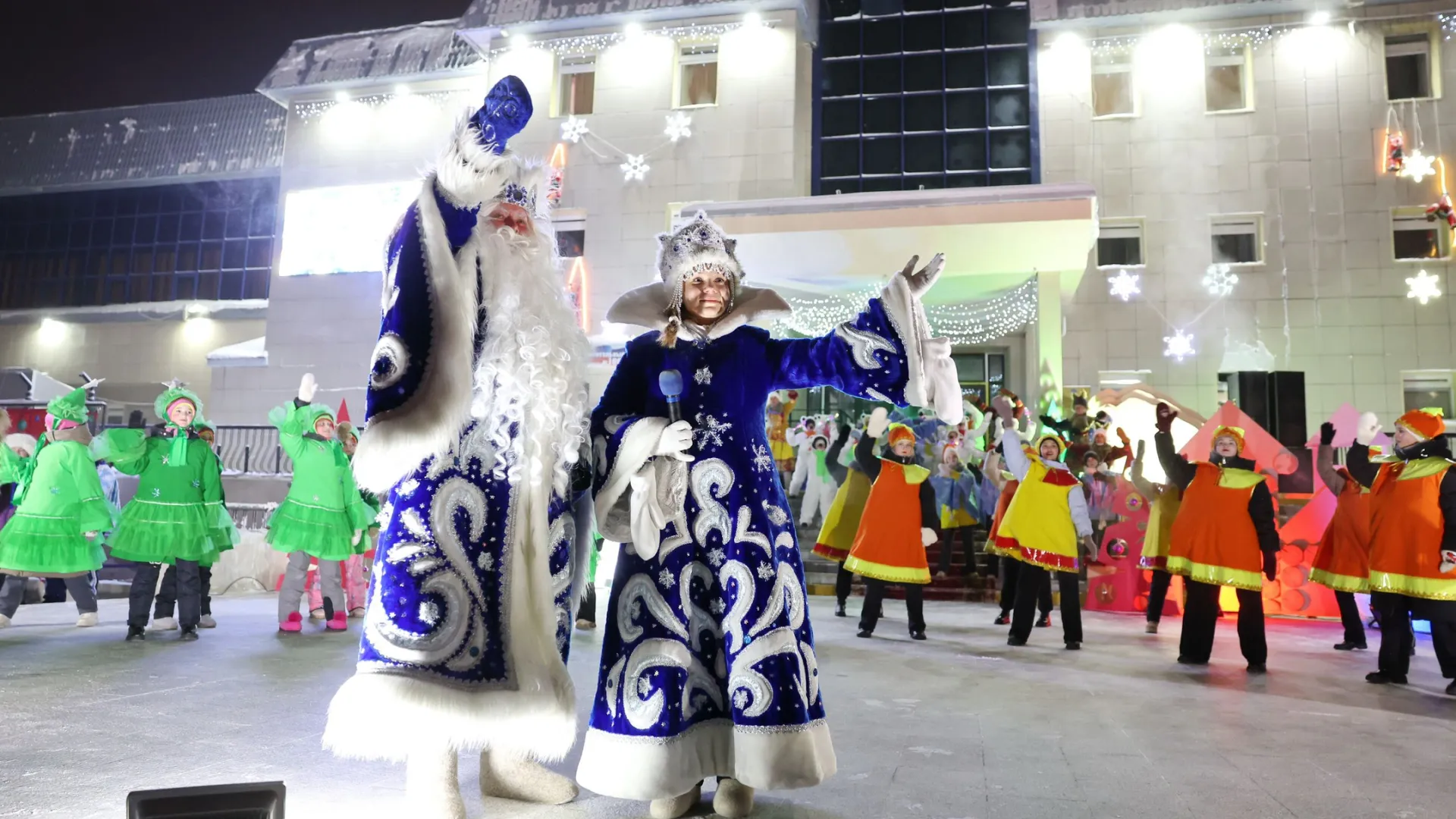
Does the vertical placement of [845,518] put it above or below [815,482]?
below

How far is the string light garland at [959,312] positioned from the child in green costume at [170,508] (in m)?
9.02

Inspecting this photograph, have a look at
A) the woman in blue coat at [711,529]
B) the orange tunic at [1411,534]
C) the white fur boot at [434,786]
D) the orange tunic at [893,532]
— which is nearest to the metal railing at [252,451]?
the orange tunic at [893,532]

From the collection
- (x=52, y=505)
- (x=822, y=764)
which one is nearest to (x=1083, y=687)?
(x=822, y=764)

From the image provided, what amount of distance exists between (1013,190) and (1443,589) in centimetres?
737

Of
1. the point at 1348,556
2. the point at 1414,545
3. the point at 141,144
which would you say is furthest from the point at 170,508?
the point at 141,144

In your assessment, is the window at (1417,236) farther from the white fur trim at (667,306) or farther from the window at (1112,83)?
the white fur trim at (667,306)

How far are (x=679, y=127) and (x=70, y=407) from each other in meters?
11.4

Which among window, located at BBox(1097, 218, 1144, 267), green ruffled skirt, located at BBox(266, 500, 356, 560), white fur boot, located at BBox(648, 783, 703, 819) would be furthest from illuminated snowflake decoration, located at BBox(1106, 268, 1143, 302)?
white fur boot, located at BBox(648, 783, 703, 819)

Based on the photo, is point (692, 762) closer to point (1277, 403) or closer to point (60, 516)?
point (60, 516)

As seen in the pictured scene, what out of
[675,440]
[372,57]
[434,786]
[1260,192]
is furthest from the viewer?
[372,57]

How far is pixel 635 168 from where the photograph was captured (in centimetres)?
1620

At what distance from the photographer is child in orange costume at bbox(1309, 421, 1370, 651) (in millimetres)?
6156

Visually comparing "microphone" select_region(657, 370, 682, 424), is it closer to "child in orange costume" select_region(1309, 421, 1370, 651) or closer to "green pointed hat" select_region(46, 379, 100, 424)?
"child in orange costume" select_region(1309, 421, 1370, 651)

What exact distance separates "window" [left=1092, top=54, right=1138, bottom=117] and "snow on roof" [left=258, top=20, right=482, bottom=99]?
438 inches
